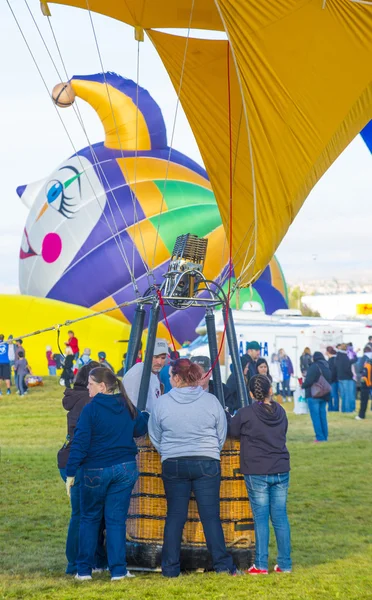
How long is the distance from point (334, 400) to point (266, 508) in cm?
1334

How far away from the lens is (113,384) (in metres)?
5.44

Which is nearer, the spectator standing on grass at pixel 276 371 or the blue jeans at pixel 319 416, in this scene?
the blue jeans at pixel 319 416

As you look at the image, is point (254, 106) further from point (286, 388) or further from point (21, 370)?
point (21, 370)

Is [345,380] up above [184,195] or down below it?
below

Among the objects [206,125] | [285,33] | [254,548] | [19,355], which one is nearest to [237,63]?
[285,33]

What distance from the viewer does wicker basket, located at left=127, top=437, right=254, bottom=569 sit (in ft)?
18.9

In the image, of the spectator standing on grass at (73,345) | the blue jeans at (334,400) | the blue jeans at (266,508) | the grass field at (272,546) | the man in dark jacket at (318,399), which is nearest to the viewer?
the grass field at (272,546)

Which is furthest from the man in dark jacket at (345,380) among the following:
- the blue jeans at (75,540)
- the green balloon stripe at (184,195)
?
the blue jeans at (75,540)

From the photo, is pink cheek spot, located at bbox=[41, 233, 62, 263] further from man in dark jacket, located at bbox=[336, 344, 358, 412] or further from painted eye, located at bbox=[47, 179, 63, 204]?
man in dark jacket, located at bbox=[336, 344, 358, 412]

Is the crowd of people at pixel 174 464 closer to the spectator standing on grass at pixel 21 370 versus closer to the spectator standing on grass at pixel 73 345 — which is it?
the spectator standing on grass at pixel 21 370

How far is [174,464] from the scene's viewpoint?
5.55 metres

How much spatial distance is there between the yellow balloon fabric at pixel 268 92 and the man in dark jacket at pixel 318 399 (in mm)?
4672

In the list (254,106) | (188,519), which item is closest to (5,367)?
(254,106)

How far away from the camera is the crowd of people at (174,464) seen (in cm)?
539
